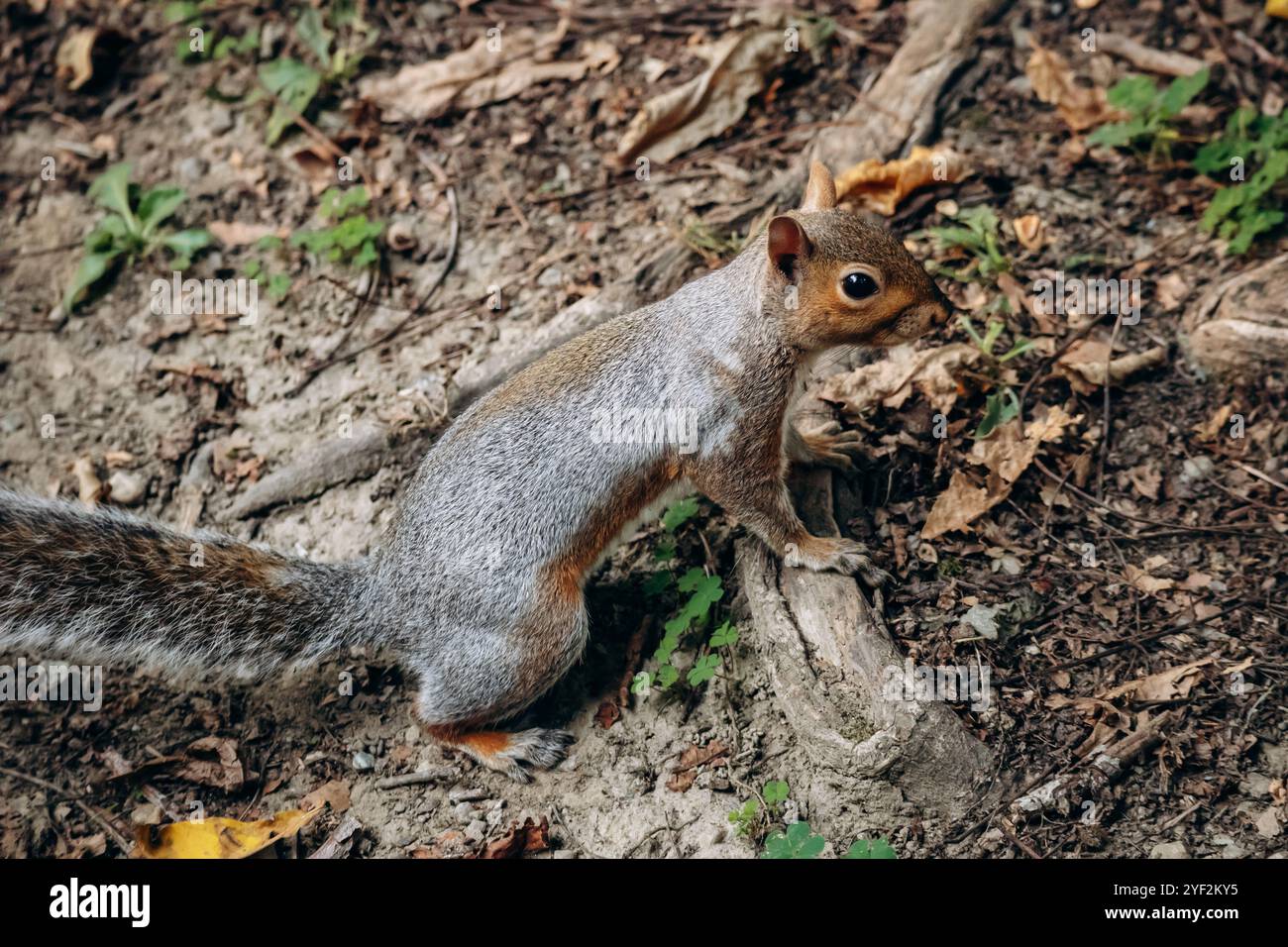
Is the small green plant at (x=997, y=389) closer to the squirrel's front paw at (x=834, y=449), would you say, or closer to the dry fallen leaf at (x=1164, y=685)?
the squirrel's front paw at (x=834, y=449)

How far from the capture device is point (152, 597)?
3.90 m

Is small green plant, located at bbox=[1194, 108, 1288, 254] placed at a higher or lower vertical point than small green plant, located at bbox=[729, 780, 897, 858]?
higher

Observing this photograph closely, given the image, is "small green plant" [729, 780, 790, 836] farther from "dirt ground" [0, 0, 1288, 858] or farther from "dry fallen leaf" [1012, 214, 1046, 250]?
"dry fallen leaf" [1012, 214, 1046, 250]

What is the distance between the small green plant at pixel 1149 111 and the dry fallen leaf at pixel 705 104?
1799 millimetres

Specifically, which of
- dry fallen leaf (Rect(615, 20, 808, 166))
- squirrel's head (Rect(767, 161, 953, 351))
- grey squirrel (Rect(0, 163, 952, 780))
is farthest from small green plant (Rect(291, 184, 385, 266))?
squirrel's head (Rect(767, 161, 953, 351))

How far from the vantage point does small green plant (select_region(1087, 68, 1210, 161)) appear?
5.07m

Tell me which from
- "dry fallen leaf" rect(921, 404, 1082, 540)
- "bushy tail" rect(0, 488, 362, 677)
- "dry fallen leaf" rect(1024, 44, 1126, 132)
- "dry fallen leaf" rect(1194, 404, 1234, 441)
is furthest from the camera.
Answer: "dry fallen leaf" rect(1024, 44, 1126, 132)

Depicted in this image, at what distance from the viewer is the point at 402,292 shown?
18.3 ft

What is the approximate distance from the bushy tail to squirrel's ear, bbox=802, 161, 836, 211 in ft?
7.80

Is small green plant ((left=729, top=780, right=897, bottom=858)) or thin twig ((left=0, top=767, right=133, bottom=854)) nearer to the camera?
small green plant ((left=729, top=780, right=897, bottom=858))

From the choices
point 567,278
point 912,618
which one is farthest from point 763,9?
point 912,618

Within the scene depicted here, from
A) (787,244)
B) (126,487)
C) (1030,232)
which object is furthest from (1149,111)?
(126,487)

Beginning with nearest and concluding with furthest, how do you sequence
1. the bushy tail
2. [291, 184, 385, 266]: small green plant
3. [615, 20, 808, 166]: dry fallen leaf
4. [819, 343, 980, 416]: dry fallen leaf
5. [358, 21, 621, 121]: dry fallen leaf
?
the bushy tail
[819, 343, 980, 416]: dry fallen leaf
[291, 184, 385, 266]: small green plant
[615, 20, 808, 166]: dry fallen leaf
[358, 21, 621, 121]: dry fallen leaf

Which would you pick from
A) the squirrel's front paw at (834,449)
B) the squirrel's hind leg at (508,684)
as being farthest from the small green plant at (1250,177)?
the squirrel's hind leg at (508,684)
